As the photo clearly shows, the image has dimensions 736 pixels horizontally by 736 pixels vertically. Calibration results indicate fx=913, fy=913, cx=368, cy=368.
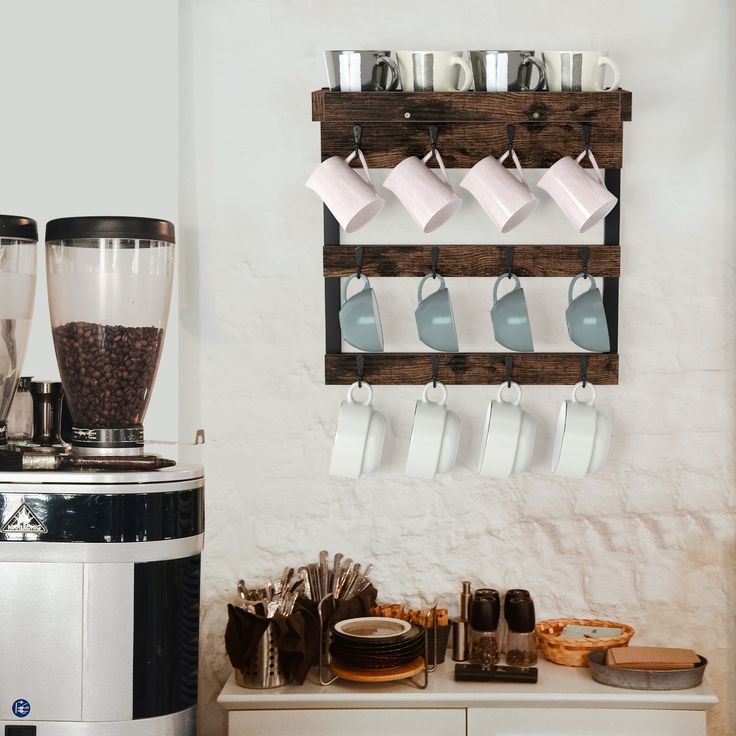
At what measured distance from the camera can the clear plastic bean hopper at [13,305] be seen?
5.15 feet

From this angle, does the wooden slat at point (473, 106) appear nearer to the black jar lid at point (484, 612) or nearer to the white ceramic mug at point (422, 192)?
the white ceramic mug at point (422, 192)

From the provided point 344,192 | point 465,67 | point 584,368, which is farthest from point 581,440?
point 465,67

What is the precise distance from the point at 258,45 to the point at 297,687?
1488mm

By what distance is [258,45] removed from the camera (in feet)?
7.27

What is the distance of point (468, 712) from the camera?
189 centimetres

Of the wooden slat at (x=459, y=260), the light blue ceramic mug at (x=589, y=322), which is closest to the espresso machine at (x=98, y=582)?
the wooden slat at (x=459, y=260)

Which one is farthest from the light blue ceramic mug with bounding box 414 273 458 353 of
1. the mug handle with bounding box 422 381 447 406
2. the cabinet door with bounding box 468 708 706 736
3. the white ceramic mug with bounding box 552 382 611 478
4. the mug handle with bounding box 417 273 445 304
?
the cabinet door with bounding box 468 708 706 736

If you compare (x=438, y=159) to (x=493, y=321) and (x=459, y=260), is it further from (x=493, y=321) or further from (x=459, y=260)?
(x=493, y=321)

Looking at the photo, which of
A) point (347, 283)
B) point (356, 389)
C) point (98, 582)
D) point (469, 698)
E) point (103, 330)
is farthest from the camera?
point (356, 389)

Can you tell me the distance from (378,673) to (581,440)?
672 mm

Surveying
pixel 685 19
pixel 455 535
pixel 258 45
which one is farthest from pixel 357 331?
pixel 685 19

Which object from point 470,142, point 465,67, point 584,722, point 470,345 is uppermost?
point 465,67

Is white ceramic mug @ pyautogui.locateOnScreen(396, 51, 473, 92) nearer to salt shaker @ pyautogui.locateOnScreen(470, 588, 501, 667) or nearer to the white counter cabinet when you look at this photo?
salt shaker @ pyautogui.locateOnScreen(470, 588, 501, 667)

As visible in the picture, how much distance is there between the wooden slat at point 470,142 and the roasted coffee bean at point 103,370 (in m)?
0.76
